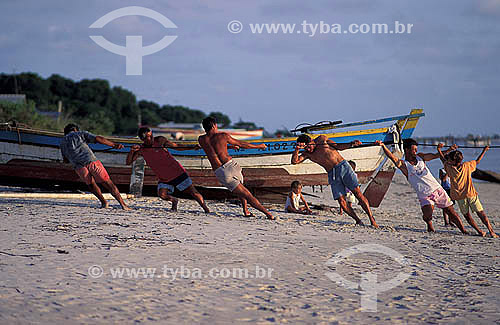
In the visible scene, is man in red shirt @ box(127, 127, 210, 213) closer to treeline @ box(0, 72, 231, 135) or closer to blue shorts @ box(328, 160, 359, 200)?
blue shorts @ box(328, 160, 359, 200)

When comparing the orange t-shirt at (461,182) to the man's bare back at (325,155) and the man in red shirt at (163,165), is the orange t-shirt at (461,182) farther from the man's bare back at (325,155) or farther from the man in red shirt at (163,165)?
the man in red shirt at (163,165)

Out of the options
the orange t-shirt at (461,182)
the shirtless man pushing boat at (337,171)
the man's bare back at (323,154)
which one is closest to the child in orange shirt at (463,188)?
the orange t-shirt at (461,182)

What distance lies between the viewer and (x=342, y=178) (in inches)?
274

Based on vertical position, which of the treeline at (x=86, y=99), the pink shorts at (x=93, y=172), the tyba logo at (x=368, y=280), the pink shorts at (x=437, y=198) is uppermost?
the treeline at (x=86, y=99)

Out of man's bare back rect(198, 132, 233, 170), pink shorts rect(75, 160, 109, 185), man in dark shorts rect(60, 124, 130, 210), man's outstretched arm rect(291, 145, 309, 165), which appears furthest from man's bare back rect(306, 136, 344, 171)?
pink shorts rect(75, 160, 109, 185)

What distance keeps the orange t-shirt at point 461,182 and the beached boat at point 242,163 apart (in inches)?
82.3

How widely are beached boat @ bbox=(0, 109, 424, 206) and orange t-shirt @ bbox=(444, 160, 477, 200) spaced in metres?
2.09

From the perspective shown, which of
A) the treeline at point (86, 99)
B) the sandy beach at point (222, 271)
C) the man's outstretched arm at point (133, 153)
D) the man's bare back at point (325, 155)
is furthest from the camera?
the treeline at point (86, 99)

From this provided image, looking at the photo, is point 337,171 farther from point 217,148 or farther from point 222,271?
point 222,271

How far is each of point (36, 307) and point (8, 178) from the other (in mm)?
8156

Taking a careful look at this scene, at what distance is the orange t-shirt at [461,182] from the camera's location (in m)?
6.80

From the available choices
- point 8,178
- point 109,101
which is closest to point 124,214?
point 8,178

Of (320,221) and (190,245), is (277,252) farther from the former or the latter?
(320,221)

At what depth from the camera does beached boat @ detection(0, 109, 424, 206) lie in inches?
368
